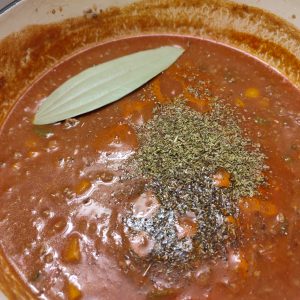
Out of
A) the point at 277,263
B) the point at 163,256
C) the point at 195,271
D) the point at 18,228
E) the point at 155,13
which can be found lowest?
the point at 277,263

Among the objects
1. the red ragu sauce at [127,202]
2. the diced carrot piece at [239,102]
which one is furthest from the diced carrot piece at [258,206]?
the diced carrot piece at [239,102]

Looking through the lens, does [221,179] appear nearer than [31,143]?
Yes

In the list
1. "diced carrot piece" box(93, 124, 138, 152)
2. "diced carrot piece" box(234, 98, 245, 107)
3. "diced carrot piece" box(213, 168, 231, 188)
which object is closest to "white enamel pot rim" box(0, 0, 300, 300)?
"diced carrot piece" box(234, 98, 245, 107)

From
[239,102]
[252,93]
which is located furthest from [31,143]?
[252,93]

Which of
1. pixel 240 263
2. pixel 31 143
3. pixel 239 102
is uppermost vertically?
pixel 31 143

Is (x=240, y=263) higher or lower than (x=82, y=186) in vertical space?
lower

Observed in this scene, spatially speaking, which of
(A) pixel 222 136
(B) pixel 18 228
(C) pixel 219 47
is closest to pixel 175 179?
(A) pixel 222 136

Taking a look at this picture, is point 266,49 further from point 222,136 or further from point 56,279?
point 56,279

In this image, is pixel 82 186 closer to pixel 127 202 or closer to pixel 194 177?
pixel 127 202
